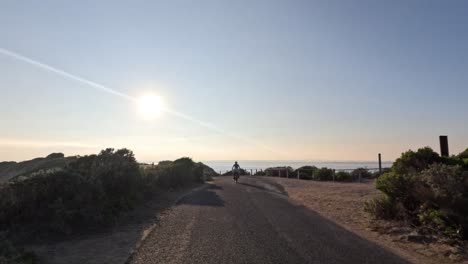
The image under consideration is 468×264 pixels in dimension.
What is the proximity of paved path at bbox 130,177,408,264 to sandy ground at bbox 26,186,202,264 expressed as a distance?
1.17 feet

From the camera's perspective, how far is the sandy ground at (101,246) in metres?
7.72

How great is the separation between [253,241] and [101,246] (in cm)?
366

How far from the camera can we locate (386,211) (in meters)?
12.5

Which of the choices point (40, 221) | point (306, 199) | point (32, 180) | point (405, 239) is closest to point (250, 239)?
point (405, 239)

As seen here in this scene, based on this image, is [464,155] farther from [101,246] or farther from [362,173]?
[362,173]

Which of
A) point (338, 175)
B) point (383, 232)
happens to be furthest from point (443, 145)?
point (338, 175)

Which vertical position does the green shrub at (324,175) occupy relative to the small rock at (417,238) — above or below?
above

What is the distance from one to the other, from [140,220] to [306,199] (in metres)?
10.3

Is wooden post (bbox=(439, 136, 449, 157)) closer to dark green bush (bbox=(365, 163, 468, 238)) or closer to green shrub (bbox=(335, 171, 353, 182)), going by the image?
dark green bush (bbox=(365, 163, 468, 238))

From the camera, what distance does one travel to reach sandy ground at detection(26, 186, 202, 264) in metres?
7.72

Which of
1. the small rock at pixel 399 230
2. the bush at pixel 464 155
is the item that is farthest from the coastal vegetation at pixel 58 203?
the bush at pixel 464 155

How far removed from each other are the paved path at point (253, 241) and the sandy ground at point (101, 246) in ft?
1.17

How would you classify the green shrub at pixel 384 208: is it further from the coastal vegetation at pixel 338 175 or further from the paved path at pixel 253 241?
the coastal vegetation at pixel 338 175

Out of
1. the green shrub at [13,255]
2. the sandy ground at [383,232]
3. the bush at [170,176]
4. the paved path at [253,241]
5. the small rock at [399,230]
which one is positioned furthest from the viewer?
the bush at [170,176]
